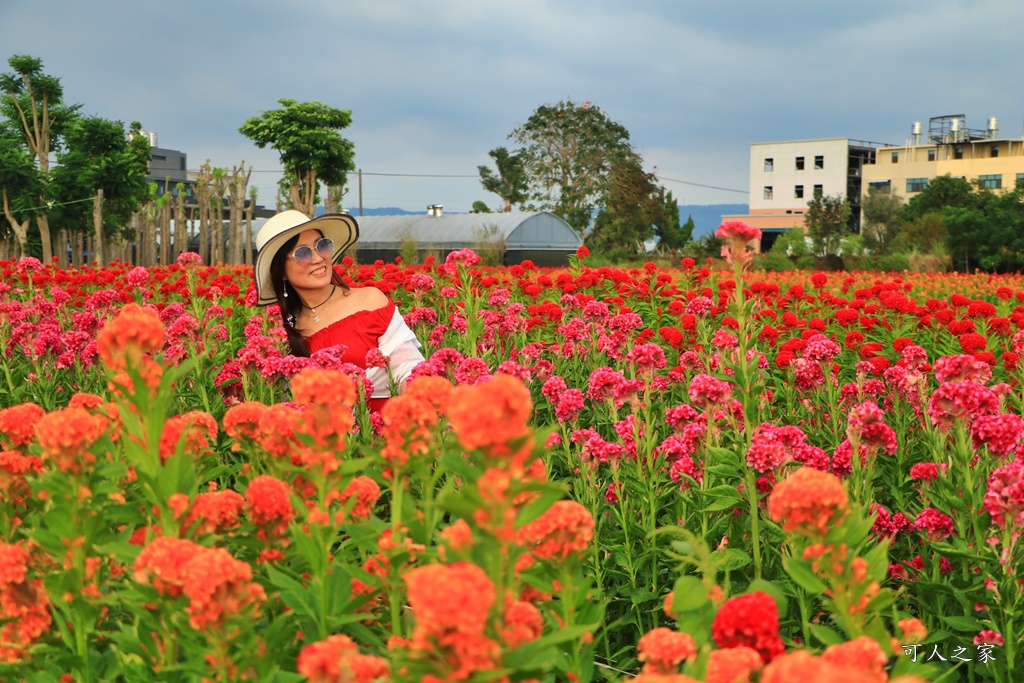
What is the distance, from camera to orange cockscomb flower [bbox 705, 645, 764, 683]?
128 cm

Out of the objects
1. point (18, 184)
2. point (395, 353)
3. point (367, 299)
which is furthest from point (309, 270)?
point (18, 184)

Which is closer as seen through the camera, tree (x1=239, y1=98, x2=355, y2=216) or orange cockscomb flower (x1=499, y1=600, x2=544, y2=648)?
orange cockscomb flower (x1=499, y1=600, x2=544, y2=648)

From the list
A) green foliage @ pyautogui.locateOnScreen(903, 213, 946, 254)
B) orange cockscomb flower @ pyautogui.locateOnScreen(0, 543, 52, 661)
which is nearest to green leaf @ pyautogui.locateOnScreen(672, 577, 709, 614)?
orange cockscomb flower @ pyautogui.locateOnScreen(0, 543, 52, 661)

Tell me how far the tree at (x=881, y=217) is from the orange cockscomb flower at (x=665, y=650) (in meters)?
72.5

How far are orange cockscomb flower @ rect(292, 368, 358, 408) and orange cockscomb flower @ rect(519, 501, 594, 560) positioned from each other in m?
0.39

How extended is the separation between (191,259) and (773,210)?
96.2 meters

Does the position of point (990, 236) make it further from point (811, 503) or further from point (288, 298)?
point (811, 503)

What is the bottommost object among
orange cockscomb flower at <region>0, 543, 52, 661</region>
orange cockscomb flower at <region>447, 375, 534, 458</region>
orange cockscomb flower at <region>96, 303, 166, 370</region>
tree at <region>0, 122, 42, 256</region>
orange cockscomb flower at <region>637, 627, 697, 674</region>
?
orange cockscomb flower at <region>0, 543, 52, 661</region>

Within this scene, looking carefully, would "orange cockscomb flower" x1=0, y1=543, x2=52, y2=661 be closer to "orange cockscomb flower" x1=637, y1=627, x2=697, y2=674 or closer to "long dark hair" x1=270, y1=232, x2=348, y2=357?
"orange cockscomb flower" x1=637, y1=627, x2=697, y2=674

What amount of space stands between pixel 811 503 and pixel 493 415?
2.09 ft

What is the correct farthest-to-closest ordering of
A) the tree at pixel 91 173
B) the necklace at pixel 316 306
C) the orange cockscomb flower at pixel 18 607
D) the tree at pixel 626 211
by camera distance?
the tree at pixel 626 211, the tree at pixel 91 173, the necklace at pixel 316 306, the orange cockscomb flower at pixel 18 607

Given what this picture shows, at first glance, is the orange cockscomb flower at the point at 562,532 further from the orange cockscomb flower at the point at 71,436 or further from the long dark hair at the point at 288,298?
the long dark hair at the point at 288,298

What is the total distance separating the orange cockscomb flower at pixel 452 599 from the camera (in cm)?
111

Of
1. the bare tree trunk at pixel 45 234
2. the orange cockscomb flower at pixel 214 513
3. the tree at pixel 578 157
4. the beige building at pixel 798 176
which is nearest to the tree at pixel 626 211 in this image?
the tree at pixel 578 157
